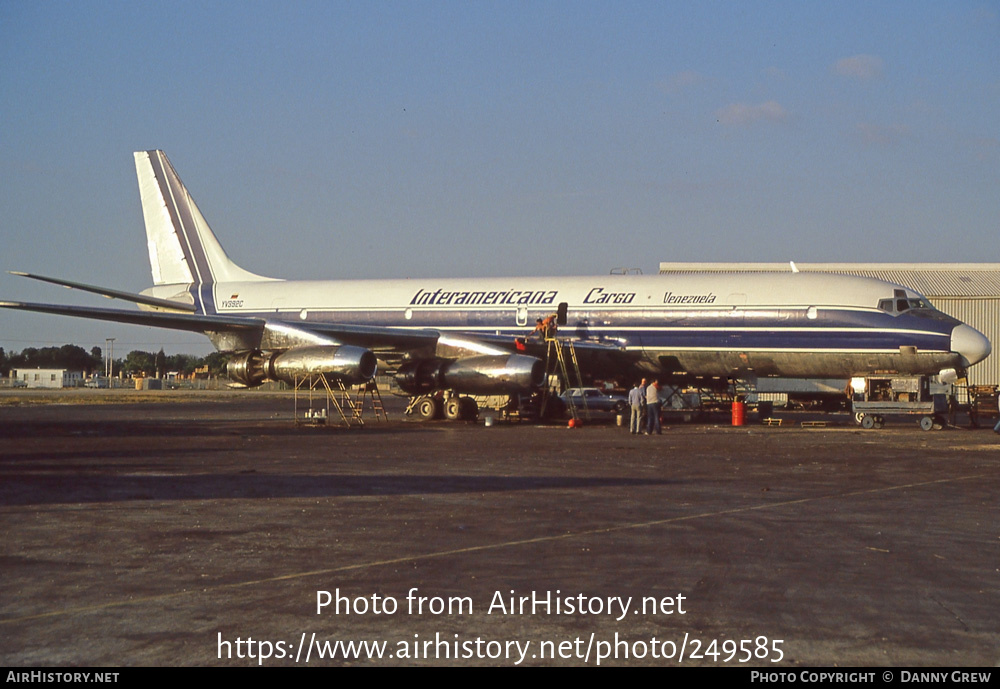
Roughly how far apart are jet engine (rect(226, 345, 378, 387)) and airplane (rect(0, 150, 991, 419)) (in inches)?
1.6

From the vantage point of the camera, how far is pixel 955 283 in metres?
54.1

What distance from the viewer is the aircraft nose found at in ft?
80.4

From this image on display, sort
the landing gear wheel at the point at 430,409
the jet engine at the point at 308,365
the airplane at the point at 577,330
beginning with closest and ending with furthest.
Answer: the airplane at the point at 577,330, the jet engine at the point at 308,365, the landing gear wheel at the point at 430,409

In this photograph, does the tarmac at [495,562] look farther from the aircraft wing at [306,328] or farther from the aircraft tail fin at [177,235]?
the aircraft tail fin at [177,235]

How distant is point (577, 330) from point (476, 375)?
3628mm

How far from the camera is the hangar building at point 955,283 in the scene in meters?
49.8

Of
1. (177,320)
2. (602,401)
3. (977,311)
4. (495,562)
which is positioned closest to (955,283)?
(977,311)

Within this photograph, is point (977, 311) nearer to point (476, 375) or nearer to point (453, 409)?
point (453, 409)

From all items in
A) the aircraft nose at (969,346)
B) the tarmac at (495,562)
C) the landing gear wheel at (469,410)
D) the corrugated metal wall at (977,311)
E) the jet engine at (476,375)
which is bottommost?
the tarmac at (495,562)

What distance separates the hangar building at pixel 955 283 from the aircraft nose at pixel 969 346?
1966 cm

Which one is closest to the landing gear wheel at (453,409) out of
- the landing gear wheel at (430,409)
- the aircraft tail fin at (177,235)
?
the landing gear wheel at (430,409)

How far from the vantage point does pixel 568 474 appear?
46.8ft

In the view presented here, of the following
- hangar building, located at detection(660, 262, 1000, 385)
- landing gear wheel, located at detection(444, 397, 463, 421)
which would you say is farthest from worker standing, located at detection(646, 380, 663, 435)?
hangar building, located at detection(660, 262, 1000, 385)
